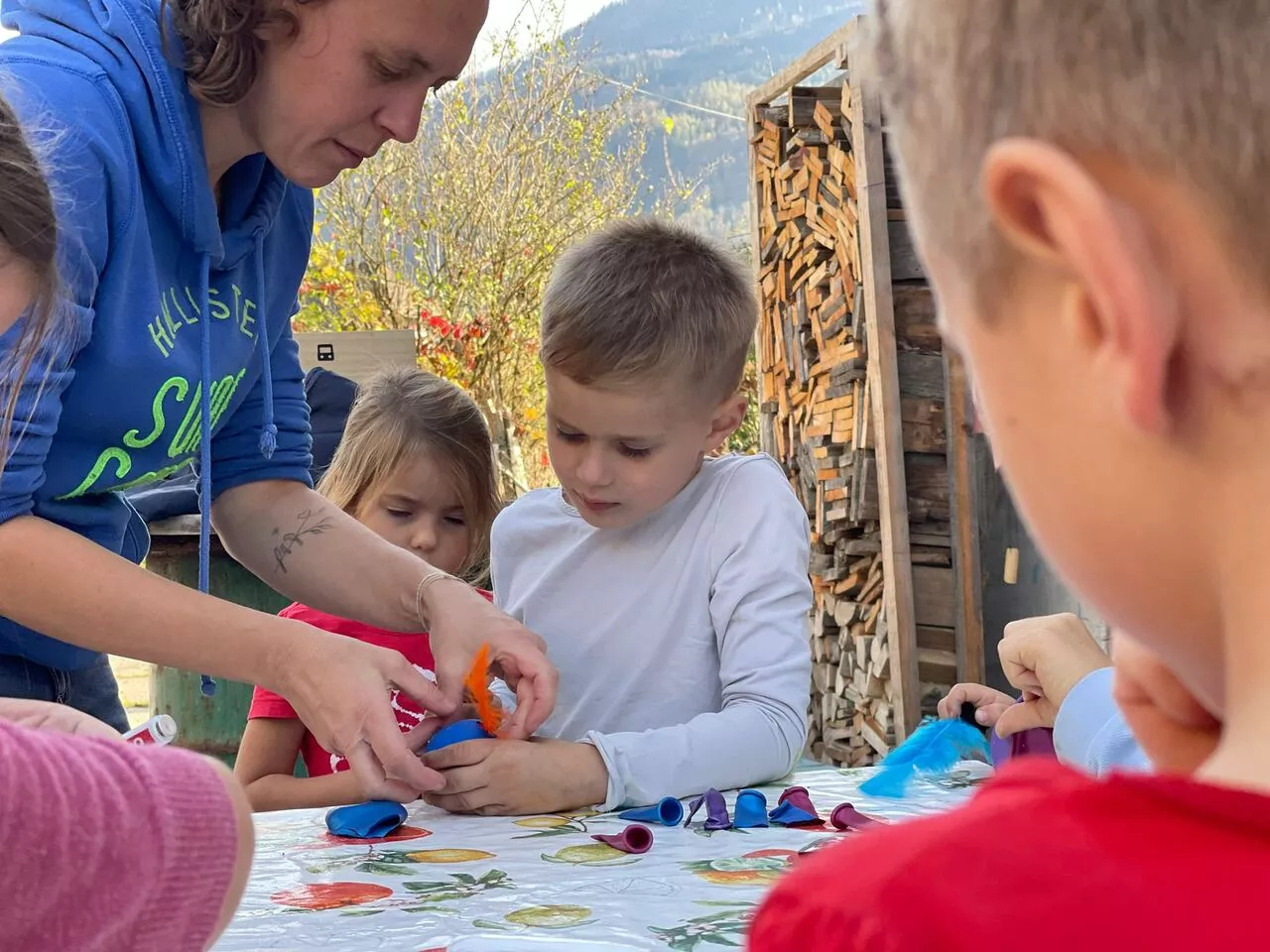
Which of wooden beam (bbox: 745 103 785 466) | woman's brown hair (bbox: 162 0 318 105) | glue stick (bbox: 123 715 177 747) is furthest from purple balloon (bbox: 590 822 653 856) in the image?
wooden beam (bbox: 745 103 785 466)

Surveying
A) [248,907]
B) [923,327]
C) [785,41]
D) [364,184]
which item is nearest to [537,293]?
[364,184]

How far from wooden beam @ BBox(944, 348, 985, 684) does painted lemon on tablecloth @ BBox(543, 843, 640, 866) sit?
3.38 meters

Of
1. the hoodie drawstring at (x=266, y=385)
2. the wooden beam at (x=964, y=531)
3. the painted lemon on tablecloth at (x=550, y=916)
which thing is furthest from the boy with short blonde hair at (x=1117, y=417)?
the wooden beam at (x=964, y=531)

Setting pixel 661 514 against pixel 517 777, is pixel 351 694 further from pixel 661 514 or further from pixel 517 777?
pixel 661 514

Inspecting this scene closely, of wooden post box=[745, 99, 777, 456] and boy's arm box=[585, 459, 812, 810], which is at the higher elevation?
wooden post box=[745, 99, 777, 456]

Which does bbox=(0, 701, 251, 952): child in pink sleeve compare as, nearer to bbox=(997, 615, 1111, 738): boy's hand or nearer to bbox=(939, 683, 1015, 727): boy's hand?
bbox=(997, 615, 1111, 738): boy's hand

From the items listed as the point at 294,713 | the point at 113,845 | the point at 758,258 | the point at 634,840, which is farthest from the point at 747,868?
the point at 758,258

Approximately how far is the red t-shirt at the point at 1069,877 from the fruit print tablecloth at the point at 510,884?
52 centimetres

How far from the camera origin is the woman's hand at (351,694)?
1541mm

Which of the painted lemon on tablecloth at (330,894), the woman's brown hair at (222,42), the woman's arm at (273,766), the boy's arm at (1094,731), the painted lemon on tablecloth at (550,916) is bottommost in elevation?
the woman's arm at (273,766)

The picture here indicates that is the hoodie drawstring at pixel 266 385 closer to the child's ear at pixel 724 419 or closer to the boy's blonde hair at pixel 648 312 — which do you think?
the boy's blonde hair at pixel 648 312

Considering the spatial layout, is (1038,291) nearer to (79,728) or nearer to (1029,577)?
(79,728)

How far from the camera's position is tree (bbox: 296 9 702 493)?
9.10m

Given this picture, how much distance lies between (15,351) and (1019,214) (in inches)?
48.0
